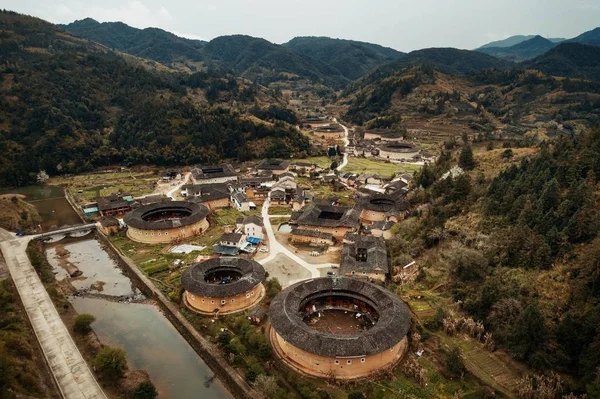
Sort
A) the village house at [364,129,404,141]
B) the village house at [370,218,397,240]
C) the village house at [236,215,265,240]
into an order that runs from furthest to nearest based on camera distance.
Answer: the village house at [364,129,404,141] < the village house at [236,215,265,240] < the village house at [370,218,397,240]

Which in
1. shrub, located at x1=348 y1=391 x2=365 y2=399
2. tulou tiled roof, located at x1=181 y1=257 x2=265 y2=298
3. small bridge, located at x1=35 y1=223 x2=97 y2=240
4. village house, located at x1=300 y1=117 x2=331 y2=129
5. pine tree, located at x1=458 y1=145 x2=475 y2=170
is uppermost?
pine tree, located at x1=458 y1=145 x2=475 y2=170

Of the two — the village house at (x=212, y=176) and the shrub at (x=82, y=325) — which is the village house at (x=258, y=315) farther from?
the village house at (x=212, y=176)

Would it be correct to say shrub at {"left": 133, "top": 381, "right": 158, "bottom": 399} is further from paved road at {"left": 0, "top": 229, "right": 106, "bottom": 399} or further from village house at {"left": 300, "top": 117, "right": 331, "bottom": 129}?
village house at {"left": 300, "top": 117, "right": 331, "bottom": 129}

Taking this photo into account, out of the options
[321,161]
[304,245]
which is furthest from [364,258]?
[321,161]

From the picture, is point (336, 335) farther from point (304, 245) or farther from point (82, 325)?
point (304, 245)

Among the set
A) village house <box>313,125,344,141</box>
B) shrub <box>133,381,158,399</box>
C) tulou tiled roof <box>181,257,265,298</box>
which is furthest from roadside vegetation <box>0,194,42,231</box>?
village house <box>313,125,344,141</box>

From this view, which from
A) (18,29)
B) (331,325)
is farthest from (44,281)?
(18,29)
